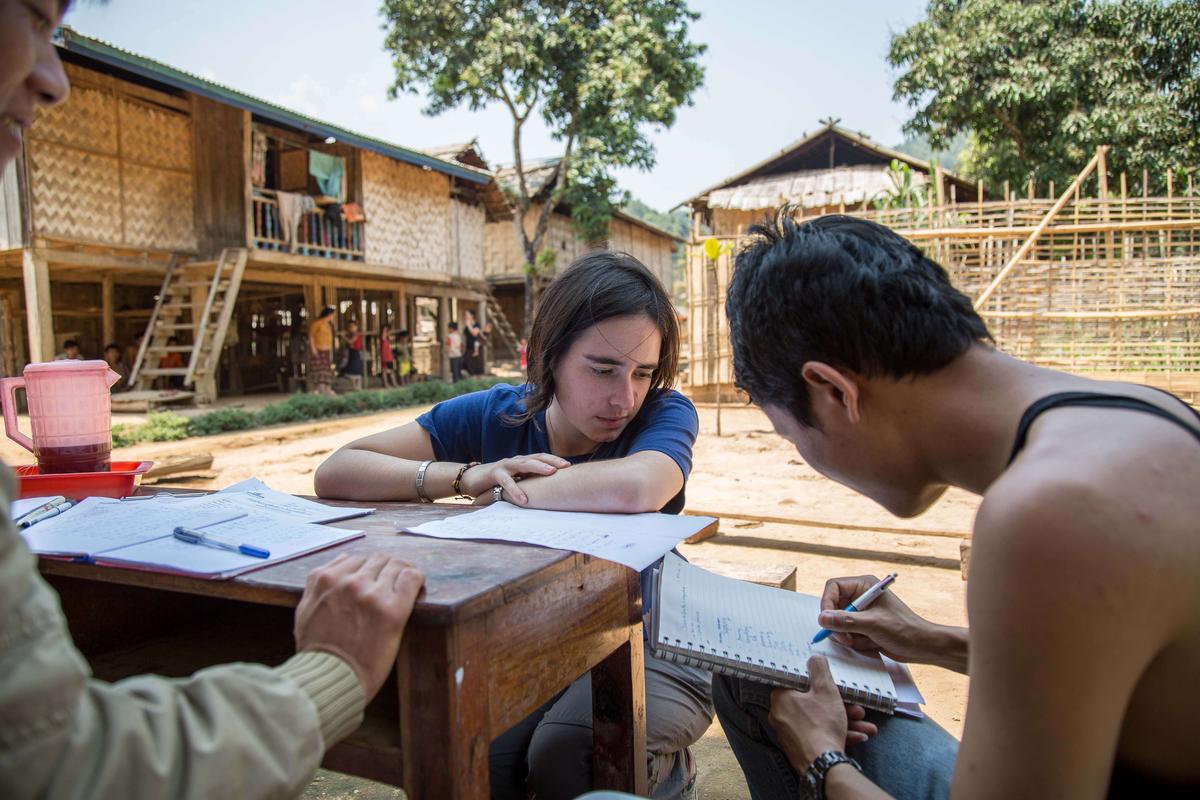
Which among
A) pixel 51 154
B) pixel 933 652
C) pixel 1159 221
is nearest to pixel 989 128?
pixel 1159 221

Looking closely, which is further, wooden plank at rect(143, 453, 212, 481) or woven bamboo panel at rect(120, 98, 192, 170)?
woven bamboo panel at rect(120, 98, 192, 170)

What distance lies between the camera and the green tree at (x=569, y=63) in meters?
18.3

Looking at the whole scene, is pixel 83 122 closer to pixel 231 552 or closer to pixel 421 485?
pixel 421 485

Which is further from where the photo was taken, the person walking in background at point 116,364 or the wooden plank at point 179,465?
the person walking in background at point 116,364

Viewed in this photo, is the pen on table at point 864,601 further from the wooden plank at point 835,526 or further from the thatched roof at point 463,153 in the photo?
the thatched roof at point 463,153

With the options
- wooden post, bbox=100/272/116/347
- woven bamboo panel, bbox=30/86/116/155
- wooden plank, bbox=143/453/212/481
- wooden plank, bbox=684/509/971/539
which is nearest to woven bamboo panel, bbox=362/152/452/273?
woven bamboo panel, bbox=30/86/116/155

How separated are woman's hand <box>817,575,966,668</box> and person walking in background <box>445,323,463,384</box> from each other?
53.9 feet

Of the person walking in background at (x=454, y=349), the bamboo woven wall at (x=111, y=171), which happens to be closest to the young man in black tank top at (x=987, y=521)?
the bamboo woven wall at (x=111, y=171)

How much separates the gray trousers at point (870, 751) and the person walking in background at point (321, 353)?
1364cm

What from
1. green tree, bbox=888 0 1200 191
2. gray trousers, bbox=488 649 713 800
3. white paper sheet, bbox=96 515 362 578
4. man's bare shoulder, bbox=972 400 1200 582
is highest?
green tree, bbox=888 0 1200 191

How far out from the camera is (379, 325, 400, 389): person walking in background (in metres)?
16.8

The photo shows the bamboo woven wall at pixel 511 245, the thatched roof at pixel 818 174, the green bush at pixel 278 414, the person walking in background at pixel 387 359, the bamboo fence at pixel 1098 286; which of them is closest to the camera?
the bamboo fence at pixel 1098 286

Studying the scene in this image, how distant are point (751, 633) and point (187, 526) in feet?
3.39

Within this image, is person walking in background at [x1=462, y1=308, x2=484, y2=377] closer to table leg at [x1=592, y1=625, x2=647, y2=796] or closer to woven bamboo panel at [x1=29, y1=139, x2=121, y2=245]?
woven bamboo panel at [x1=29, y1=139, x2=121, y2=245]
